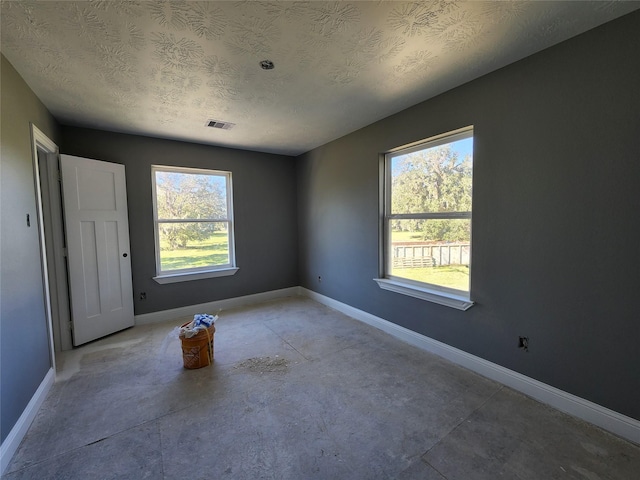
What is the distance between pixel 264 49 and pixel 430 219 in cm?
208

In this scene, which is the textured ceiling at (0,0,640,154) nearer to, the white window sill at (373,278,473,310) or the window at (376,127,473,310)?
the window at (376,127,473,310)

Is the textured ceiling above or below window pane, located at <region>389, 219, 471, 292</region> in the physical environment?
above

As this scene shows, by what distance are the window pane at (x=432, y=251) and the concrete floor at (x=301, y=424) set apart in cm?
78

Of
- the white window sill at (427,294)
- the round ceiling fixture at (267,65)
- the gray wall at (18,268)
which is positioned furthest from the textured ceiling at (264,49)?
the white window sill at (427,294)

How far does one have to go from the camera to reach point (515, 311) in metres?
Answer: 2.17

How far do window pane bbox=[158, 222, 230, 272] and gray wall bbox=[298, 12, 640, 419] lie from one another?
3.06 meters

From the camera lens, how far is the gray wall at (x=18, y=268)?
5.49ft

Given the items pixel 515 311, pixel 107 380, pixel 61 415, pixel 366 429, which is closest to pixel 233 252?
pixel 107 380

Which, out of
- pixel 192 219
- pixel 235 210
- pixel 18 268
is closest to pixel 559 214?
pixel 18 268

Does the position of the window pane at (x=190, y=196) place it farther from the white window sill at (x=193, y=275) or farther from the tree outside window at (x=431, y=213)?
the tree outside window at (x=431, y=213)

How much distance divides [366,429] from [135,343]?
2689 millimetres

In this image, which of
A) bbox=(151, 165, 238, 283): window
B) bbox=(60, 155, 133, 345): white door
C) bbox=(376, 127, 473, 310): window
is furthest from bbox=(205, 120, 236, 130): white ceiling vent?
bbox=(376, 127, 473, 310): window

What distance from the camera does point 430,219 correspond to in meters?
2.84

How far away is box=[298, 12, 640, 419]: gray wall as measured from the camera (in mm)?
1662
